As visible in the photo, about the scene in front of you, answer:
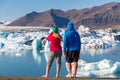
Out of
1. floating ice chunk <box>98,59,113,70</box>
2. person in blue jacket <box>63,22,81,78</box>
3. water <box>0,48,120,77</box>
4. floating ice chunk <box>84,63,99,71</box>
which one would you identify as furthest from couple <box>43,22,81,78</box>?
floating ice chunk <box>98,59,113,70</box>

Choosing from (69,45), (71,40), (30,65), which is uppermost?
(71,40)

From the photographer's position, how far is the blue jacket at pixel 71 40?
819 centimetres

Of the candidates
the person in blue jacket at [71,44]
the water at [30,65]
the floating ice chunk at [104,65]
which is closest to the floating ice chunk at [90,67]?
the floating ice chunk at [104,65]

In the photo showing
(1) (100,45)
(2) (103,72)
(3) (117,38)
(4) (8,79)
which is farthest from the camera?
(3) (117,38)

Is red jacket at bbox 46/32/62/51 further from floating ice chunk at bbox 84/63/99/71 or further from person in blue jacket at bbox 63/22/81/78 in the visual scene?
floating ice chunk at bbox 84/63/99/71

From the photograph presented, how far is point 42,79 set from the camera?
8.00m

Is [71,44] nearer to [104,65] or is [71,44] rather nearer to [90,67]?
[90,67]

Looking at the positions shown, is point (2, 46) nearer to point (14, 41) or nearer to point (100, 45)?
point (14, 41)

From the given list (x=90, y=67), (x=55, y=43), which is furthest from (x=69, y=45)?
(x=90, y=67)

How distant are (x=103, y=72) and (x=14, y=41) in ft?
111

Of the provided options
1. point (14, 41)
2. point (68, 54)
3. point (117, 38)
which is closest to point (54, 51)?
point (68, 54)

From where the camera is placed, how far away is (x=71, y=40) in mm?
8227

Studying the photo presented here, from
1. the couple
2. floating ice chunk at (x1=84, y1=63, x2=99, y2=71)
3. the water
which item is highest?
the couple

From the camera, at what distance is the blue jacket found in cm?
819
